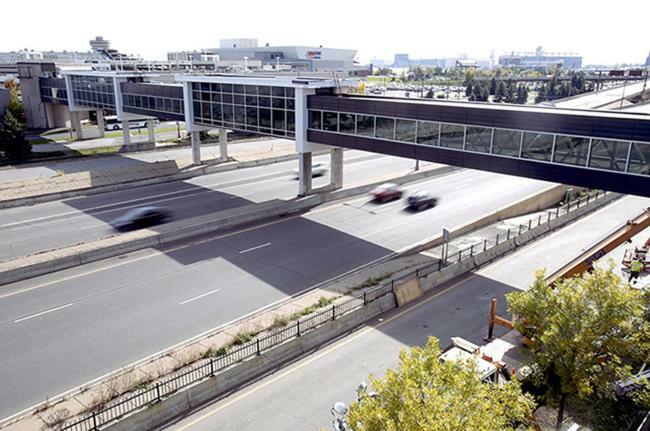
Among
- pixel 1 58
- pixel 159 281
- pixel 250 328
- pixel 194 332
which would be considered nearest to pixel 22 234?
pixel 159 281

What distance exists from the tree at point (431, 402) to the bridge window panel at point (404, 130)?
1986 cm

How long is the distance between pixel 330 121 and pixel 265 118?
6.84 metres

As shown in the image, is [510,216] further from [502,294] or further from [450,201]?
[502,294]

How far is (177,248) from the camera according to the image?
90.4 feet

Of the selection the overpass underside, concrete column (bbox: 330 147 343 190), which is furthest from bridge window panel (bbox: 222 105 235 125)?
the overpass underside

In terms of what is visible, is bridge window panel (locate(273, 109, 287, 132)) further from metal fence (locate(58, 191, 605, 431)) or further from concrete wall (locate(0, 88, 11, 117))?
concrete wall (locate(0, 88, 11, 117))

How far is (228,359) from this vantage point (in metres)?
16.1

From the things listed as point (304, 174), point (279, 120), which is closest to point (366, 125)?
point (304, 174)

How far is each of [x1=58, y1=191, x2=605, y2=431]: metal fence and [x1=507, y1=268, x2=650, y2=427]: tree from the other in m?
7.92

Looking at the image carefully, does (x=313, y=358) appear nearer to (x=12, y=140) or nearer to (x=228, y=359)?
(x=228, y=359)

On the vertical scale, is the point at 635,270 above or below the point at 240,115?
below

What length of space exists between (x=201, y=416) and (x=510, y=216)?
26466 millimetres

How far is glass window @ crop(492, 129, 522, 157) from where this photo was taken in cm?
2372

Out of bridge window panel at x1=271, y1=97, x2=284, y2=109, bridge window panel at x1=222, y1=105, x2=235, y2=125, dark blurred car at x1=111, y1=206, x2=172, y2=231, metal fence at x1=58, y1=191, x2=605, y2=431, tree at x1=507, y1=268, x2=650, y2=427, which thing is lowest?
dark blurred car at x1=111, y1=206, x2=172, y2=231
